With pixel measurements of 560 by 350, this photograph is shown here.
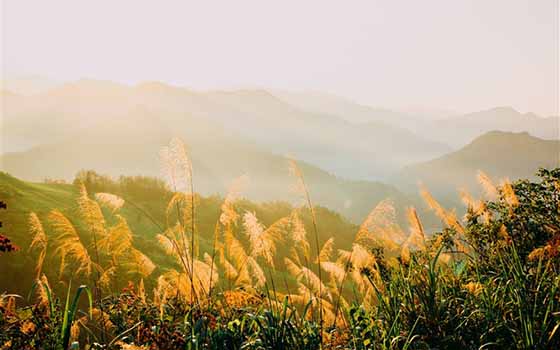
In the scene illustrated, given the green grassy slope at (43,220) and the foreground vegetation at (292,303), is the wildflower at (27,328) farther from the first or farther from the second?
the green grassy slope at (43,220)

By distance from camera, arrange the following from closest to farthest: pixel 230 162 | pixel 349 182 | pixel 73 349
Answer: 1. pixel 73 349
2. pixel 349 182
3. pixel 230 162

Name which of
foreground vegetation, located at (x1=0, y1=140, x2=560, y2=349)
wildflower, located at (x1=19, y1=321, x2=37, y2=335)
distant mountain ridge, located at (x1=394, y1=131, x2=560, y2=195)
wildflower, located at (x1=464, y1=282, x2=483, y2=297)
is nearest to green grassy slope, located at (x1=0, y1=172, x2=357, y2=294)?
foreground vegetation, located at (x1=0, y1=140, x2=560, y2=349)

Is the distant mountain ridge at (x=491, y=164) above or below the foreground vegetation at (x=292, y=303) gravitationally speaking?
below

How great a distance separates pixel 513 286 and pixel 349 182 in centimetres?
12232

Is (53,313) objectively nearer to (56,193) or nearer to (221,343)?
(221,343)

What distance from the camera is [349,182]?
125250 millimetres

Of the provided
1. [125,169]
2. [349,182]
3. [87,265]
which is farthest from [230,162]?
[87,265]

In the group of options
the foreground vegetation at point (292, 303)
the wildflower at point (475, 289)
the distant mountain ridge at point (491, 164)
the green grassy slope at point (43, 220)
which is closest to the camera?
the foreground vegetation at point (292, 303)

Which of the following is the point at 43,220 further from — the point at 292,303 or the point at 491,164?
the point at 491,164

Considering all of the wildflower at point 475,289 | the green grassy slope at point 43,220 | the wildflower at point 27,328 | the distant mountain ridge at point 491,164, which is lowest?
the distant mountain ridge at point 491,164

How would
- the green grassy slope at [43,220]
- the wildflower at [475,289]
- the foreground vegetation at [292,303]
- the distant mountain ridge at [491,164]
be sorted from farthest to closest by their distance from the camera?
the distant mountain ridge at [491,164] < the green grassy slope at [43,220] < the wildflower at [475,289] < the foreground vegetation at [292,303]

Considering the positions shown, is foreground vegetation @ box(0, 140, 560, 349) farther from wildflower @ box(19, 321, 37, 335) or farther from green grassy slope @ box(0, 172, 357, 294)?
green grassy slope @ box(0, 172, 357, 294)

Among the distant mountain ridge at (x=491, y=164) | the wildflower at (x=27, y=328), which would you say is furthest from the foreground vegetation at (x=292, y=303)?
the distant mountain ridge at (x=491, y=164)

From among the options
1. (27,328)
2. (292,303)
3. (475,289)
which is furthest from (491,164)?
(27,328)
